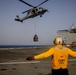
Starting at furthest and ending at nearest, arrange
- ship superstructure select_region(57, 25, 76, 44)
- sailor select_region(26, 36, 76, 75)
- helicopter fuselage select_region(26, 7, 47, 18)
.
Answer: ship superstructure select_region(57, 25, 76, 44), helicopter fuselage select_region(26, 7, 47, 18), sailor select_region(26, 36, 76, 75)

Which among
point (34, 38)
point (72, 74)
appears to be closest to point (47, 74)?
point (72, 74)

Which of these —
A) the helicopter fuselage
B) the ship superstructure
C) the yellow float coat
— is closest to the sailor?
the yellow float coat

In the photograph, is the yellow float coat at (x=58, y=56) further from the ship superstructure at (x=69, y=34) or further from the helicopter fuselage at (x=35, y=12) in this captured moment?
the ship superstructure at (x=69, y=34)

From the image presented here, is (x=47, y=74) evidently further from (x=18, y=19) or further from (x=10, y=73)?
(x=18, y=19)

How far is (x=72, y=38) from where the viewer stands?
349ft

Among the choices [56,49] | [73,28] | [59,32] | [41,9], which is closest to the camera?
[56,49]

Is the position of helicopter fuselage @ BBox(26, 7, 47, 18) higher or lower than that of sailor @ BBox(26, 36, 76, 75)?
higher

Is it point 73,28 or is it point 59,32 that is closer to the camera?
point 73,28

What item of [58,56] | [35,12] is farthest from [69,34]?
[58,56]

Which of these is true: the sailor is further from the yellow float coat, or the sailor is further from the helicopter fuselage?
the helicopter fuselage

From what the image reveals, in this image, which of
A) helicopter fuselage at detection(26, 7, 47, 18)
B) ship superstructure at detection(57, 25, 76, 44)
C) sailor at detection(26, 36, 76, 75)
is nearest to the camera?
sailor at detection(26, 36, 76, 75)

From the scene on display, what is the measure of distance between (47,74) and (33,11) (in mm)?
36779

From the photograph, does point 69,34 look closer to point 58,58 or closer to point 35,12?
point 35,12

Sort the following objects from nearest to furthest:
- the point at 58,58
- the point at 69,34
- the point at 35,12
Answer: the point at 58,58, the point at 35,12, the point at 69,34
